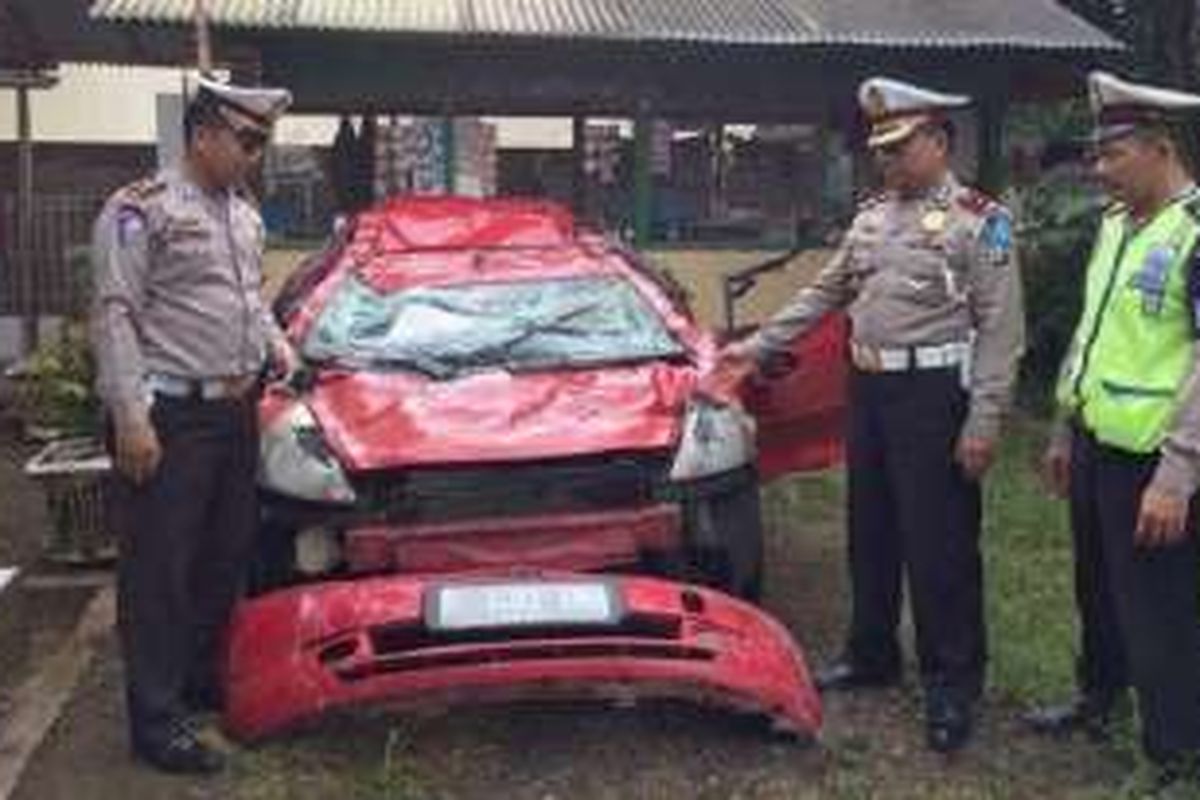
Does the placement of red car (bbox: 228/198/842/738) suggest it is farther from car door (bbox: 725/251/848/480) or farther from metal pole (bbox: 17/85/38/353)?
metal pole (bbox: 17/85/38/353)

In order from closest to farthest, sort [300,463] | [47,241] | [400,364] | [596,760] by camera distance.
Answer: [596,760] < [300,463] < [400,364] < [47,241]

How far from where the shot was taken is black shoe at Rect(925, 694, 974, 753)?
5973 millimetres

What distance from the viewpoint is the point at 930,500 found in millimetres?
6070

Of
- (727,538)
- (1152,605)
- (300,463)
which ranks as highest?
(300,463)

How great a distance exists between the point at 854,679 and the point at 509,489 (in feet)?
4.14

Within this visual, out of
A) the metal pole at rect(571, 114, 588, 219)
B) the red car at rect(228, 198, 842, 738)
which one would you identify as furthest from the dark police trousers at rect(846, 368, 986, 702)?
the metal pole at rect(571, 114, 588, 219)

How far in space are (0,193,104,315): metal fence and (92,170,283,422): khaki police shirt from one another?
37.2ft

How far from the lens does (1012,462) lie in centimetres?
1125

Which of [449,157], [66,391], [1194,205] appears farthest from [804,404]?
[449,157]

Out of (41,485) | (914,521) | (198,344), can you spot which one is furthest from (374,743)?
(41,485)

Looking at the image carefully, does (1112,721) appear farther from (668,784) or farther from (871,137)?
(871,137)

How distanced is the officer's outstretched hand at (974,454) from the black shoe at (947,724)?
0.67 metres

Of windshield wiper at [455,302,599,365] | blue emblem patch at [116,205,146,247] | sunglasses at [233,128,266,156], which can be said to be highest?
sunglasses at [233,128,266,156]

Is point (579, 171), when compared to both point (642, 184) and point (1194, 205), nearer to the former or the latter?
point (642, 184)
